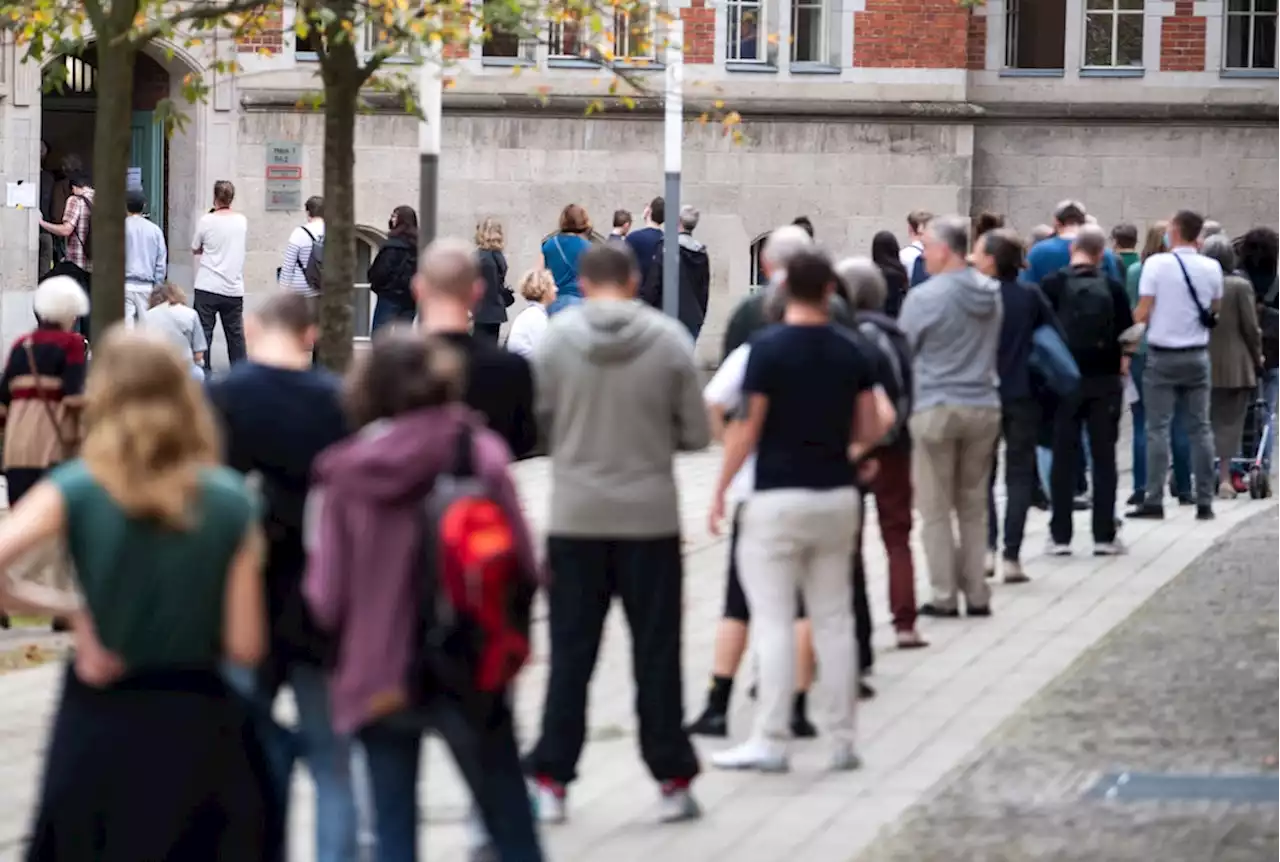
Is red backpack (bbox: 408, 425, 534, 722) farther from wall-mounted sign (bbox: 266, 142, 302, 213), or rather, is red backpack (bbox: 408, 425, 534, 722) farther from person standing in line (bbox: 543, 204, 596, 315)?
wall-mounted sign (bbox: 266, 142, 302, 213)

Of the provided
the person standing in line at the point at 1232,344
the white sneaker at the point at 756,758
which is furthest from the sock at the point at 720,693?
the person standing in line at the point at 1232,344

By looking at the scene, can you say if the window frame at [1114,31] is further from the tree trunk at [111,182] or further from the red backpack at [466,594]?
the red backpack at [466,594]

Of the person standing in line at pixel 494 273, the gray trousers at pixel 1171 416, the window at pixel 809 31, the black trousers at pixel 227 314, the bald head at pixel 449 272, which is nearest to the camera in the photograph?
the bald head at pixel 449 272

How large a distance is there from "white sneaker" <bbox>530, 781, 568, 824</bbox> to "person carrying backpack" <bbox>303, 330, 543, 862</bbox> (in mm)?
2062

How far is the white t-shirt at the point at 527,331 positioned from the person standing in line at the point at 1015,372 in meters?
5.26

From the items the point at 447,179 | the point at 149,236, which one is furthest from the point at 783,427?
the point at 447,179

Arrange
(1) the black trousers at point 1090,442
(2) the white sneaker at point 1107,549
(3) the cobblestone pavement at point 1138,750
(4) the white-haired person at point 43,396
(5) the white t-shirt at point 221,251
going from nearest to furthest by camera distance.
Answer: (3) the cobblestone pavement at point 1138,750 → (4) the white-haired person at point 43,396 → (1) the black trousers at point 1090,442 → (2) the white sneaker at point 1107,549 → (5) the white t-shirt at point 221,251

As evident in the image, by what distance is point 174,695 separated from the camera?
551cm

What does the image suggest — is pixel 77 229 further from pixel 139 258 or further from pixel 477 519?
pixel 477 519

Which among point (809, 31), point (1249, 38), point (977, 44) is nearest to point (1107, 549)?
point (809, 31)

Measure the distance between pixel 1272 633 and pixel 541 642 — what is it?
3495 mm

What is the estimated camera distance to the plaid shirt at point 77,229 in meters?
22.6

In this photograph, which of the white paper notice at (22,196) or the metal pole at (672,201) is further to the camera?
the white paper notice at (22,196)

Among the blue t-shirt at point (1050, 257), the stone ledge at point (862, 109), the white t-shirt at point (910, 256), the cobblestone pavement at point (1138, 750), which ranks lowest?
the cobblestone pavement at point (1138, 750)
